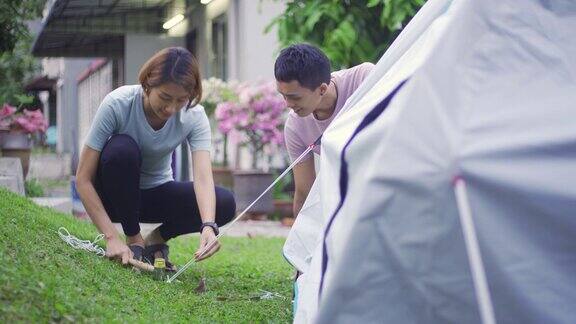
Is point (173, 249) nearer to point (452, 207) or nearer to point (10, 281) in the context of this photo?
point (10, 281)

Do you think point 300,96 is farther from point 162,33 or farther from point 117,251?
point 162,33

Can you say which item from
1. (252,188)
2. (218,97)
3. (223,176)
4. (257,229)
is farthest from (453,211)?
(223,176)

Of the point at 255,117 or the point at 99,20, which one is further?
the point at 99,20

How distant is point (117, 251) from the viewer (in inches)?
151

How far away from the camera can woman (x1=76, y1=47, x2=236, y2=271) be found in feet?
12.6

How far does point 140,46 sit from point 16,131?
6.05 m

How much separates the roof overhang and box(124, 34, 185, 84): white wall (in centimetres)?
Answer: 10

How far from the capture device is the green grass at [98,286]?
2.62m

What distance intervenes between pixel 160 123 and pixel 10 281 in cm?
158

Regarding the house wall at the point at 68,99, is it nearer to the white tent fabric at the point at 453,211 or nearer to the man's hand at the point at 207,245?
the man's hand at the point at 207,245

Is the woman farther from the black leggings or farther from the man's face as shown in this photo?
the man's face

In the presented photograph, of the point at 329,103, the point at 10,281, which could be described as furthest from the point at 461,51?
the point at 329,103

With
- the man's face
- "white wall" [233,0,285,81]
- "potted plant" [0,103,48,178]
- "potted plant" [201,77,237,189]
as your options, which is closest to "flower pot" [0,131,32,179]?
"potted plant" [0,103,48,178]

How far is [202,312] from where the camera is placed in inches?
129
